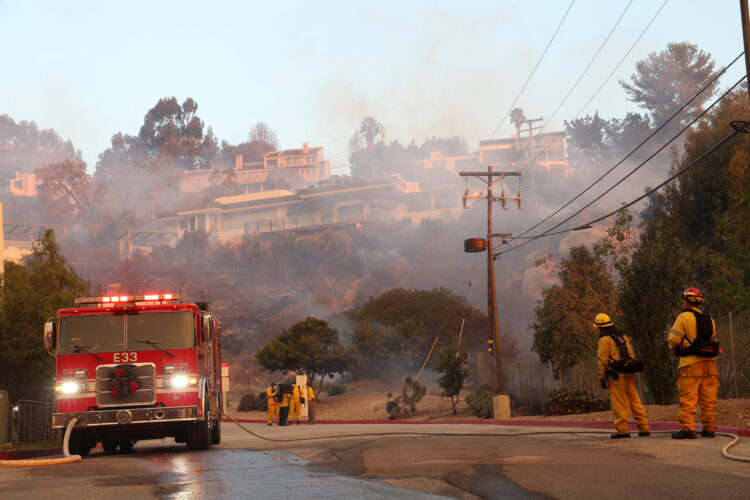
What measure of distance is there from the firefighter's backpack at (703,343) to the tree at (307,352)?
43.8 m

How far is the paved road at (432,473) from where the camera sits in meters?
7.25

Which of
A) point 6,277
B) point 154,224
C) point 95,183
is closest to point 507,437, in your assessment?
point 6,277

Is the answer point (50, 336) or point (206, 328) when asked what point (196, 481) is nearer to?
point (206, 328)

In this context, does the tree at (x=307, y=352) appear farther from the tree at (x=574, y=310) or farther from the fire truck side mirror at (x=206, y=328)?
the fire truck side mirror at (x=206, y=328)

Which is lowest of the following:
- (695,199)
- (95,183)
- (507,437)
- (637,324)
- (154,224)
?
(507,437)

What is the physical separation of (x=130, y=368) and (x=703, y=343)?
9520mm

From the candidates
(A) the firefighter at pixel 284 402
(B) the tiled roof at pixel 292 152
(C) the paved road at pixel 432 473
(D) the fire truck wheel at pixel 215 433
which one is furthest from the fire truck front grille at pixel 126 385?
(B) the tiled roof at pixel 292 152

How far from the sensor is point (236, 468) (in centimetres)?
1070

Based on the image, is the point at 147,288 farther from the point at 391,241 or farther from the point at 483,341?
the point at 483,341

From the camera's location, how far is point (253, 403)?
179 feet

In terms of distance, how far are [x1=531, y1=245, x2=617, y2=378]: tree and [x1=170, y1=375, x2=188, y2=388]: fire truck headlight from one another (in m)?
19.8

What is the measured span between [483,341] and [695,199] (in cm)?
2654

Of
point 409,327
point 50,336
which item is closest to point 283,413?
point 50,336

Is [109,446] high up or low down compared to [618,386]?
down
